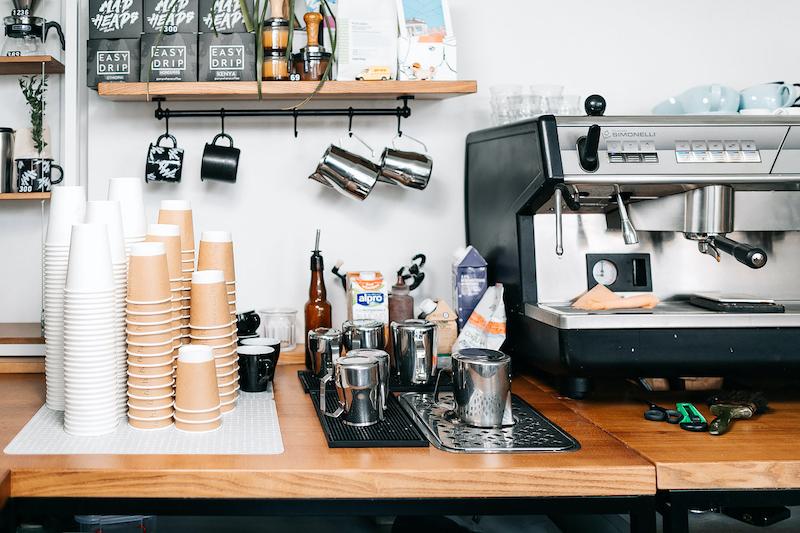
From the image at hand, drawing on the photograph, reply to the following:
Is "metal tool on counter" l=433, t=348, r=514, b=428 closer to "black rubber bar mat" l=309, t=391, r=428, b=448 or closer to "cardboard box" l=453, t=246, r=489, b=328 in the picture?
"black rubber bar mat" l=309, t=391, r=428, b=448

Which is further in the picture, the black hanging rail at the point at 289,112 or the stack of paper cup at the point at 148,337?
the black hanging rail at the point at 289,112

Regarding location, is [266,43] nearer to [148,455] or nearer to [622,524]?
[148,455]

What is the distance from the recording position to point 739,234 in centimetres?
169

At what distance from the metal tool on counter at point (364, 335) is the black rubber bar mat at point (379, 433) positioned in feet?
0.74

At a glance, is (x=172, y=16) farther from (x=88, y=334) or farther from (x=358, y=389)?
(x=358, y=389)

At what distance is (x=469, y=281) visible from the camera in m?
1.80

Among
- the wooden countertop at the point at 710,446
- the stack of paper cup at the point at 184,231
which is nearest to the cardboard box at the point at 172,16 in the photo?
the stack of paper cup at the point at 184,231

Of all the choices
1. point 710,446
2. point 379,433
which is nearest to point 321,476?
point 379,433

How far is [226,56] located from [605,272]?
1.01m

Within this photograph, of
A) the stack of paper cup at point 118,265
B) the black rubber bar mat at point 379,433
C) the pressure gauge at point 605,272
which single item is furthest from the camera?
the pressure gauge at point 605,272

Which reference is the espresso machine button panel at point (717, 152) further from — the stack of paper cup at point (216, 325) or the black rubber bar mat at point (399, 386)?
the stack of paper cup at point (216, 325)

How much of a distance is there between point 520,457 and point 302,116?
44.8 inches

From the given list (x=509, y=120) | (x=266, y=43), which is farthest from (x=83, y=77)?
(x=509, y=120)

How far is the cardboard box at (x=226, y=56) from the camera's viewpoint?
1794 millimetres
